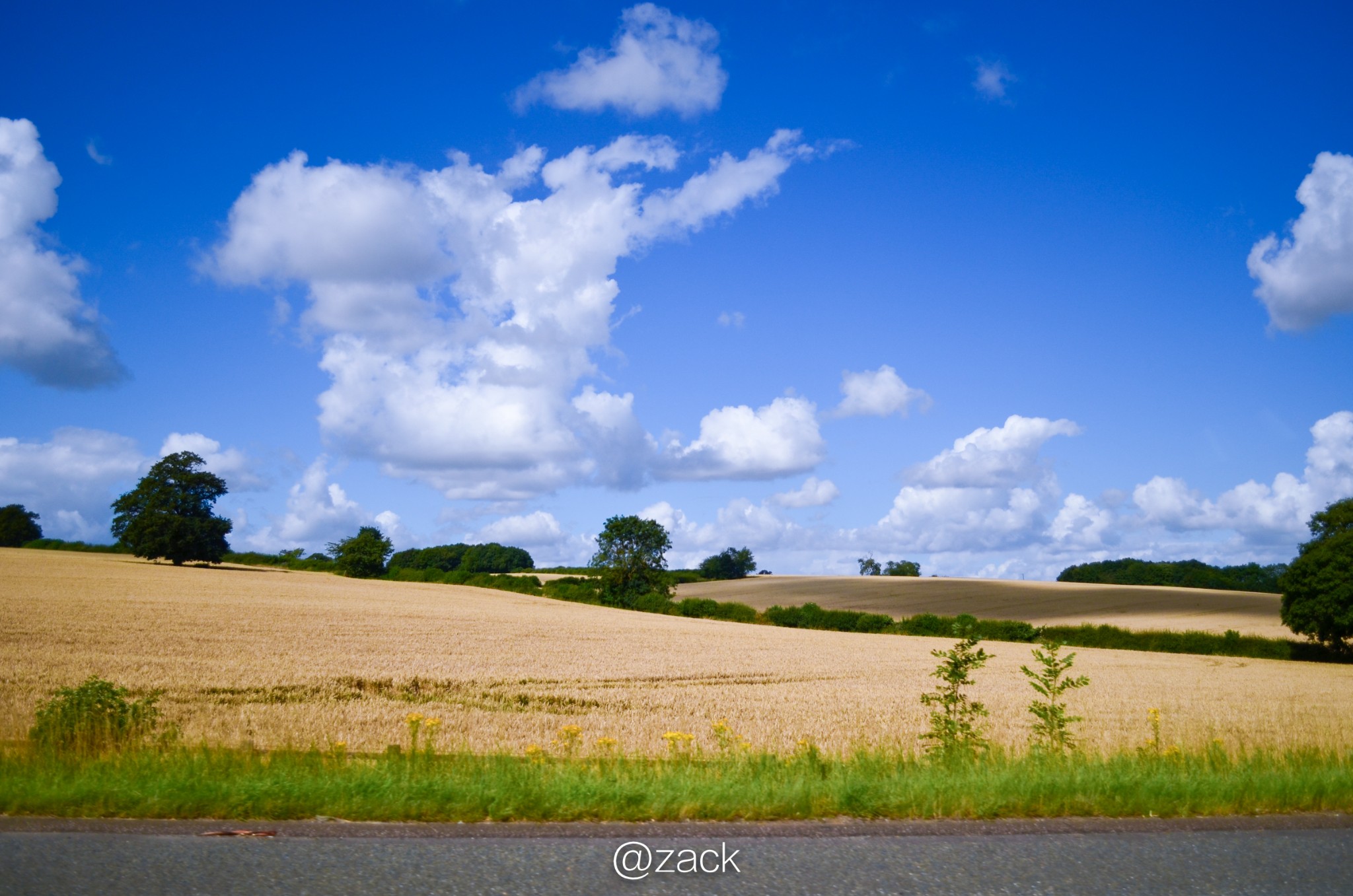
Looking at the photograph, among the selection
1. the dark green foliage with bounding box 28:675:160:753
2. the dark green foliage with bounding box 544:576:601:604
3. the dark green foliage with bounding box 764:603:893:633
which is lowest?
the dark green foliage with bounding box 764:603:893:633

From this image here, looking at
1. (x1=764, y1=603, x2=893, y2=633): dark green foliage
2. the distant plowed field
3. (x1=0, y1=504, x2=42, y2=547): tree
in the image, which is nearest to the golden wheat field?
(x1=764, y1=603, x2=893, y2=633): dark green foliage

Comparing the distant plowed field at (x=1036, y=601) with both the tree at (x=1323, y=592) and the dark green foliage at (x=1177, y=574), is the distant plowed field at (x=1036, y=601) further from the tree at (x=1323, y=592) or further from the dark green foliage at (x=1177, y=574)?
the dark green foliage at (x=1177, y=574)

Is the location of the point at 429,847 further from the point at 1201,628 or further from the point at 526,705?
the point at 1201,628

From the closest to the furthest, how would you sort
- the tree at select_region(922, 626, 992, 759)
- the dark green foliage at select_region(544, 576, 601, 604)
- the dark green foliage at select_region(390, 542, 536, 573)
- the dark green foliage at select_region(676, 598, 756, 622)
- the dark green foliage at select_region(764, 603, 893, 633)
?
the tree at select_region(922, 626, 992, 759)
the dark green foliage at select_region(764, 603, 893, 633)
the dark green foliage at select_region(676, 598, 756, 622)
the dark green foliage at select_region(544, 576, 601, 604)
the dark green foliage at select_region(390, 542, 536, 573)

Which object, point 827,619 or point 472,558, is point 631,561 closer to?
point 827,619

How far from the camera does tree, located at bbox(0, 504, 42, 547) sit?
339 feet

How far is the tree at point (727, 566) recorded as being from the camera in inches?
4882

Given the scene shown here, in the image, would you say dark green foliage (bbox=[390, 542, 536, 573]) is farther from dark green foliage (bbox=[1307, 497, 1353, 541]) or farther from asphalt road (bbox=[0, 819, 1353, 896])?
asphalt road (bbox=[0, 819, 1353, 896])

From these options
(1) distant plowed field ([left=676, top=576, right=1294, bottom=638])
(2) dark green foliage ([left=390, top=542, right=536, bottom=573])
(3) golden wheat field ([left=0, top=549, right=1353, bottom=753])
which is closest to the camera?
(3) golden wheat field ([left=0, top=549, right=1353, bottom=753])

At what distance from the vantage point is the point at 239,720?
14539 mm

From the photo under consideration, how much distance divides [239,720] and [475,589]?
61.8 m

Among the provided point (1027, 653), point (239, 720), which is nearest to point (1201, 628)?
point (1027, 653)

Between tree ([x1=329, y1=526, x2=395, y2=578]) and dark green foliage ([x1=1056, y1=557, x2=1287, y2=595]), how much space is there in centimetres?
8467

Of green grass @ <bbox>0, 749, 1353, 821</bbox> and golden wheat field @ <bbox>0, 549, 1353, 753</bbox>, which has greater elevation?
green grass @ <bbox>0, 749, 1353, 821</bbox>
